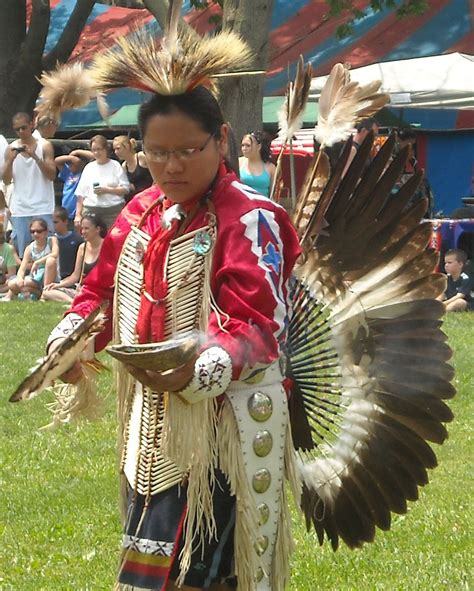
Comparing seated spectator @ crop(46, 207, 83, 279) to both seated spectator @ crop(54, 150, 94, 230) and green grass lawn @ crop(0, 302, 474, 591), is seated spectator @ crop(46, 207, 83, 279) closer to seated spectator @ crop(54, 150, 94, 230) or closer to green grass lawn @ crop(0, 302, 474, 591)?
seated spectator @ crop(54, 150, 94, 230)

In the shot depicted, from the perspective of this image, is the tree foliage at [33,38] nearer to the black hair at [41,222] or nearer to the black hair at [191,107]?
the black hair at [41,222]

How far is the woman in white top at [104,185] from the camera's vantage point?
11.2 meters

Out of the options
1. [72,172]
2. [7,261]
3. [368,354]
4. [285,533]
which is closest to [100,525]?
[368,354]

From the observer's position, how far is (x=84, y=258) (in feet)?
33.5

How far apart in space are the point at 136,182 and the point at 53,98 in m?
7.79

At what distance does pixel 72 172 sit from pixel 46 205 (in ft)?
3.76

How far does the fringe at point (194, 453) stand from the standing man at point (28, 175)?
868 centimetres

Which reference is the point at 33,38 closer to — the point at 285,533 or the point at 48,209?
the point at 48,209

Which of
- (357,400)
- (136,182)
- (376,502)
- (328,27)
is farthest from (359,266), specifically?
(328,27)

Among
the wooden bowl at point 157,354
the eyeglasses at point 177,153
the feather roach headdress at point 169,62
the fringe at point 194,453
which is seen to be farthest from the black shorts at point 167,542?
the feather roach headdress at point 169,62

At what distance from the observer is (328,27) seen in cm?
1830

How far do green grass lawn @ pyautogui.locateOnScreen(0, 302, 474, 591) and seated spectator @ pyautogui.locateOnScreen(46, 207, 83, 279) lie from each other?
191 inches

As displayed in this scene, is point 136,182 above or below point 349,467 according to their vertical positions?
below

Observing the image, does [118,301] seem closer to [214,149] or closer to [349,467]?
[214,149]
